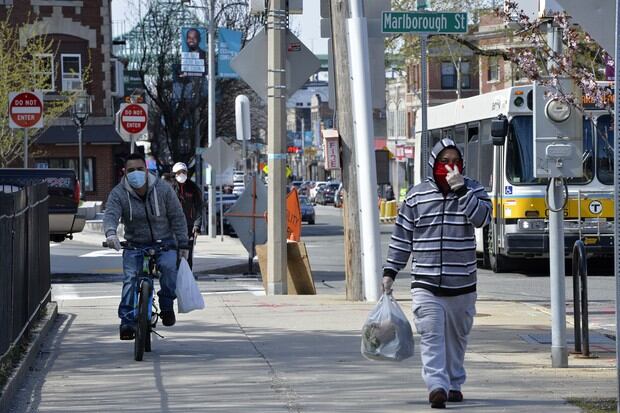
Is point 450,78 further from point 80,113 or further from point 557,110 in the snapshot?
point 557,110

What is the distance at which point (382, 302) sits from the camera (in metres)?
9.01

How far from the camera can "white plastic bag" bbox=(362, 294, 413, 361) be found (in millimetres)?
8914

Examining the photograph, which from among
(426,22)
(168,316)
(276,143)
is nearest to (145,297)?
(168,316)

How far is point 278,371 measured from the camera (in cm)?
1064

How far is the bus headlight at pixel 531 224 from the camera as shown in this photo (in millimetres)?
22922

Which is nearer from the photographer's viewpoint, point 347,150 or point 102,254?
point 347,150

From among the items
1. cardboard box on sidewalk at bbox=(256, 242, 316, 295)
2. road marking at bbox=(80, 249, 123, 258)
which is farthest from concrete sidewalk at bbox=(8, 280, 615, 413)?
road marking at bbox=(80, 249, 123, 258)

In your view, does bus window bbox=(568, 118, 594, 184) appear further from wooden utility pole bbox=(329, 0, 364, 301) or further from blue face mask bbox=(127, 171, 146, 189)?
blue face mask bbox=(127, 171, 146, 189)

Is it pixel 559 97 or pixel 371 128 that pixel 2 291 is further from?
pixel 371 128

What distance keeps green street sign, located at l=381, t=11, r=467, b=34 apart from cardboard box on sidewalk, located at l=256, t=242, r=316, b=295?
5.02 meters

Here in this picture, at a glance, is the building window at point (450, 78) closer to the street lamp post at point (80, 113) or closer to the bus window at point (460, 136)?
the street lamp post at point (80, 113)

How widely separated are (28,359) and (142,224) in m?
1.58

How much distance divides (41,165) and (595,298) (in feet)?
128

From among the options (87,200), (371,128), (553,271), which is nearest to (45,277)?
(371,128)
